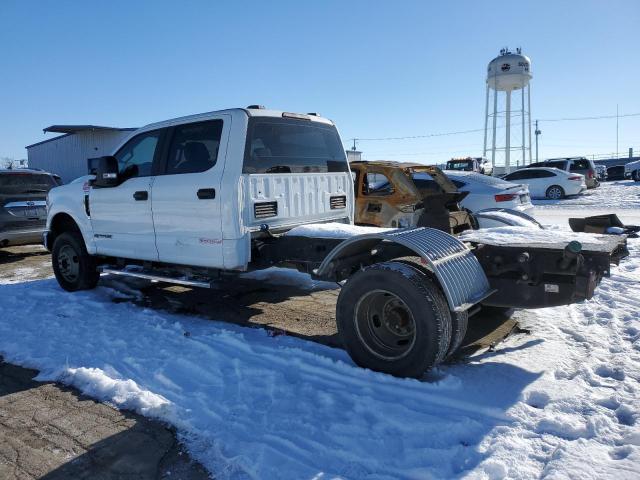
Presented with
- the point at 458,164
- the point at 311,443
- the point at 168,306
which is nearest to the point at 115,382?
the point at 311,443

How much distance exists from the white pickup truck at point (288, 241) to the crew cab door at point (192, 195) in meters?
0.01

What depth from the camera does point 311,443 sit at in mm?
3018

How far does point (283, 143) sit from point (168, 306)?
2.51 meters

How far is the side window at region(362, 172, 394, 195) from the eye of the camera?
8055 mm

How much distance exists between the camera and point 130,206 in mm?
5871

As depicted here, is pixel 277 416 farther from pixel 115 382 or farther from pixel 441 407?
pixel 115 382

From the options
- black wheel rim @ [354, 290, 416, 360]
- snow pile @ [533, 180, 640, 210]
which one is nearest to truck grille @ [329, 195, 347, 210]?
black wheel rim @ [354, 290, 416, 360]

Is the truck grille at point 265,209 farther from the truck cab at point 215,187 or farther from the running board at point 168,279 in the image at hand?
the running board at point 168,279

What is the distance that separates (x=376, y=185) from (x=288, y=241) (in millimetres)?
4155

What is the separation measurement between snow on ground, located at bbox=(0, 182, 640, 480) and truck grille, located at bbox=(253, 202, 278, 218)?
119 cm

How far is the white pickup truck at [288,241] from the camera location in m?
3.71

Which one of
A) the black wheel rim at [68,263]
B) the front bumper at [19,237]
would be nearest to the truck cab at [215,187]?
the black wheel rim at [68,263]

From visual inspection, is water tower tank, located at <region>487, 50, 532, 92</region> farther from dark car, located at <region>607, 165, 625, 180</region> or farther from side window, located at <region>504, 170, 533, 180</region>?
side window, located at <region>504, 170, 533, 180</region>

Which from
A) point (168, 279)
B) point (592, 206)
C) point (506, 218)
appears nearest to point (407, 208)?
point (506, 218)
